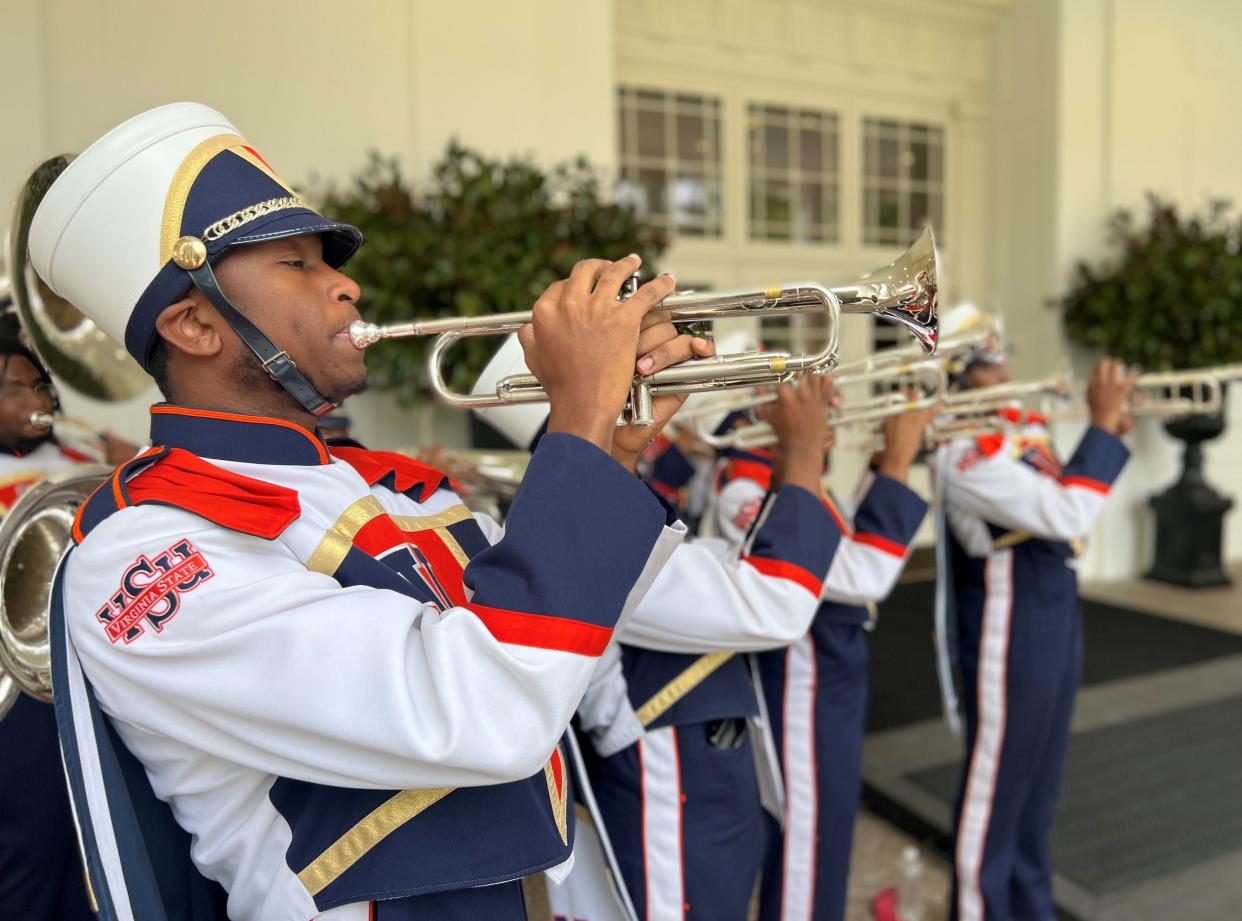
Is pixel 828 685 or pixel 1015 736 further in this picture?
pixel 1015 736

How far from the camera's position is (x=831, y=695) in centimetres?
214

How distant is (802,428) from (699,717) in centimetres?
58

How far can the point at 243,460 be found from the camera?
0.97 metres

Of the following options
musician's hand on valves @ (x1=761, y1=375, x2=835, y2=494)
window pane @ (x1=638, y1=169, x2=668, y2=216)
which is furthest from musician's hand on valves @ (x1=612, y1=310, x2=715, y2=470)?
window pane @ (x1=638, y1=169, x2=668, y2=216)

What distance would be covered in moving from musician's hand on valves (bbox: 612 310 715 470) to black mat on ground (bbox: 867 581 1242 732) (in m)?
3.33

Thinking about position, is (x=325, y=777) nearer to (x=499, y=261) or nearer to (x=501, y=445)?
(x=499, y=261)

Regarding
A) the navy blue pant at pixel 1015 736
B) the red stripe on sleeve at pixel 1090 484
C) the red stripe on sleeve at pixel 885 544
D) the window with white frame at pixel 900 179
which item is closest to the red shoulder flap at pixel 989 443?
the red stripe on sleeve at pixel 1090 484

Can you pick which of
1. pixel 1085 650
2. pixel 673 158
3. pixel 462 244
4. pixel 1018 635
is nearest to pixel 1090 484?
pixel 1018 635

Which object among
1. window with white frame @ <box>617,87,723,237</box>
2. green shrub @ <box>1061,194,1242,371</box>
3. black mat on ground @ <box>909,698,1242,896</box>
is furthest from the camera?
window with white frame @ <box>617,87,723,237</box>

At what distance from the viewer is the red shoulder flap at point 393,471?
1.16 meters

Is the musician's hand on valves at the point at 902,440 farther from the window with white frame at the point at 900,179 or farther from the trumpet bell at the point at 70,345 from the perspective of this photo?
the window with white frame at the point at 900,179

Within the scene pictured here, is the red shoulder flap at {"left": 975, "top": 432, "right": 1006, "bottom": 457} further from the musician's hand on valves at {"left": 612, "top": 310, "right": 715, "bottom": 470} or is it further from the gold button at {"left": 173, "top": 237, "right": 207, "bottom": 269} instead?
the gold button at {"left": 173, "top": 237, "right": 207, "bottom": 269}

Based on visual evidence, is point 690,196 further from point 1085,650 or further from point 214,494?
point 214,494

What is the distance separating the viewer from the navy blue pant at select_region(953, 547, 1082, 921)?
2.44 meters
